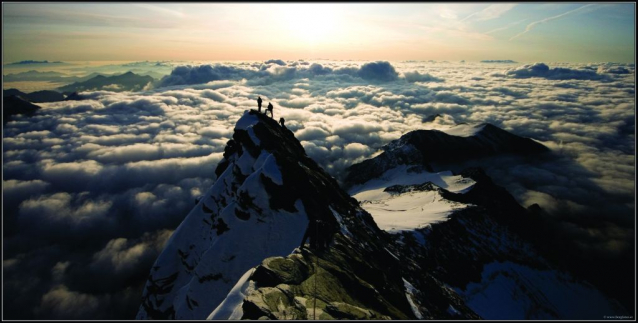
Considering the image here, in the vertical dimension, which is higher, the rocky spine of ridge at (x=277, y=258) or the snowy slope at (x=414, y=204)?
the rocky spine of ridge at (x=277, y=258)

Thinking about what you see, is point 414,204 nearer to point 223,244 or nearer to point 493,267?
point 493,267

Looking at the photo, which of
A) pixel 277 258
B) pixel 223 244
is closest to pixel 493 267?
pixel 223 244

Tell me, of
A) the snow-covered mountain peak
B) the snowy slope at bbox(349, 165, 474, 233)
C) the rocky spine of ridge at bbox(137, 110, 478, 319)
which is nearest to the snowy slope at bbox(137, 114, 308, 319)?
the snow-covered mountain peak

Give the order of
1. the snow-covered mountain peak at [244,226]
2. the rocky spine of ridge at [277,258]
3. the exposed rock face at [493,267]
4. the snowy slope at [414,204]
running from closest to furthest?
the rocky spine of ridge at [277,258]
the snow-covered mountain peak at [244,226]
the exposed rock face at [493,267]
the snowy slope at [414,204]

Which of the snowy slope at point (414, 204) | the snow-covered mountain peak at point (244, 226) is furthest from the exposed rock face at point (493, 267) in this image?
the snow-covered mountain peak at point (244, 226)

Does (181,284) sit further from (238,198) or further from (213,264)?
(238,198)

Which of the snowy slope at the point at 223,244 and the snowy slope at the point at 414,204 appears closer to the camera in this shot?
the snowy slope at the point at 223,244

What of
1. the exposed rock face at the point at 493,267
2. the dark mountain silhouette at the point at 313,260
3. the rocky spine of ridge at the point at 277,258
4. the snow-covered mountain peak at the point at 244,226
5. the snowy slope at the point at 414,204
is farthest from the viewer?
the snowy slope at the point at 414,204

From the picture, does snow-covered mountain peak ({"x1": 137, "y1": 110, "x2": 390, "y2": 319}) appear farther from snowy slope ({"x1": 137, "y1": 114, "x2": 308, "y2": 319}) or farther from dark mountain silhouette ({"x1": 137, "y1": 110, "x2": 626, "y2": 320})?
dark mountain silhouette ({"x1": 137, "y1": 110, "x2": 626, "y2": 320})

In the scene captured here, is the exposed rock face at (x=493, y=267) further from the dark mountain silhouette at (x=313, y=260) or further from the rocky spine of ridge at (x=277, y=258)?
the rocky spine of ridge at (x=277, y=258)
